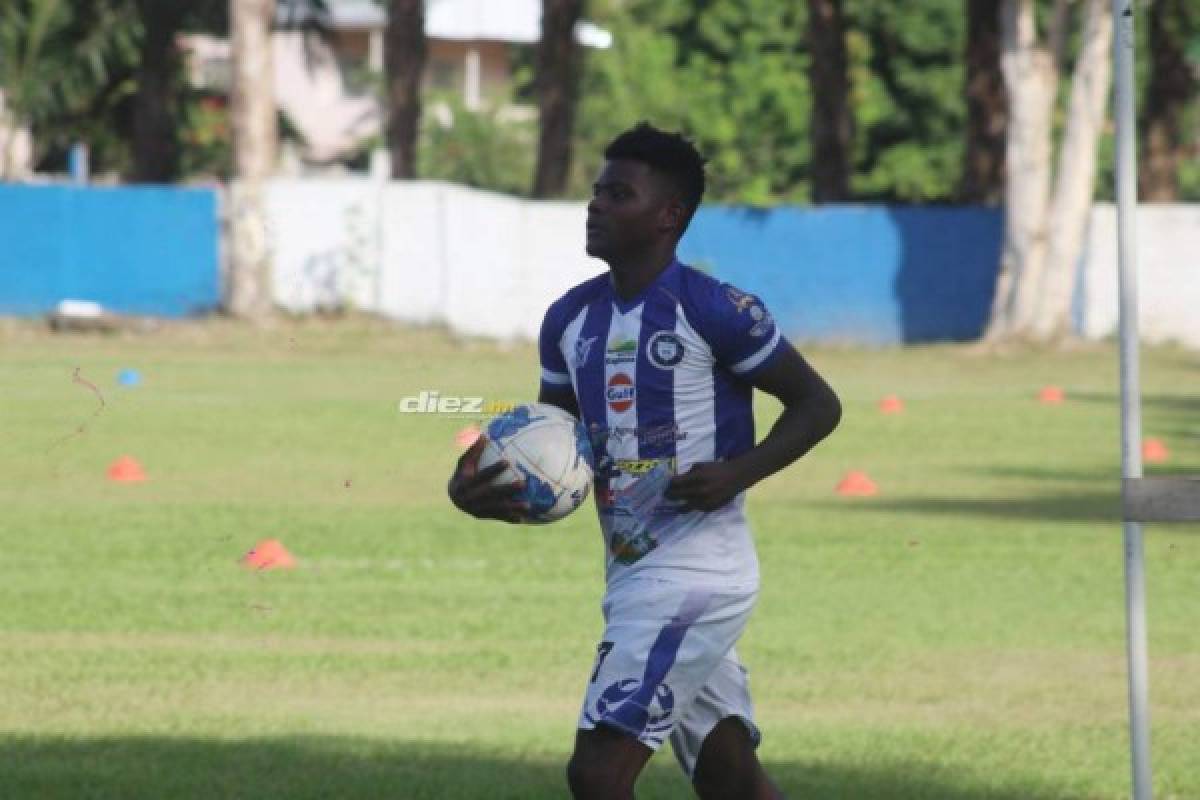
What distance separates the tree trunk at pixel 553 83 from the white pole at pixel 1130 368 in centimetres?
3816

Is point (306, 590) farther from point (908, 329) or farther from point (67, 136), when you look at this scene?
point (67, 136)

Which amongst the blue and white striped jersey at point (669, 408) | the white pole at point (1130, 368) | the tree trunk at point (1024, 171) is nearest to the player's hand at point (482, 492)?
the blue and white striped jersey at point (669, 408)

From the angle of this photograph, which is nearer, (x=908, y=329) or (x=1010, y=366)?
(x=1010, y=366)

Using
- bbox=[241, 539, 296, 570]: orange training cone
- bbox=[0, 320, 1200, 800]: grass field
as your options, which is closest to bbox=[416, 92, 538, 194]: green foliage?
bbox=[0, 320, 1200, 800]: grass field

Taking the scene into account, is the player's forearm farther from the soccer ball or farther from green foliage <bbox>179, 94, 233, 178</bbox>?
green foliage <bbox>179, 94, 233, 178</bbox>

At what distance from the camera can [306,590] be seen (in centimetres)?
1370

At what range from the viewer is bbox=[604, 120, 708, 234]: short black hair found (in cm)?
681

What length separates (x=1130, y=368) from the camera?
6.69 metres

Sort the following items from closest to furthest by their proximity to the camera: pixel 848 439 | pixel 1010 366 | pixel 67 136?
pixel 848 439 < pixel 1010 366 < pixel 67 136

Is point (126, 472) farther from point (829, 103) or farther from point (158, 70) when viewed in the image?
point (158, 70)

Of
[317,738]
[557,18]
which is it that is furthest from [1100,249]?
[317,738]

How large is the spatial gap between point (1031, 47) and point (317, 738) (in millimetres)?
29814

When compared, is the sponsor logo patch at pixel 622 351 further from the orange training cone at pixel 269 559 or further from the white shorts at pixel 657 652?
the orange training cone at pixel 269 559

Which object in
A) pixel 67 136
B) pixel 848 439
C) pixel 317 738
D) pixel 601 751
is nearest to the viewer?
pixel 601 751
